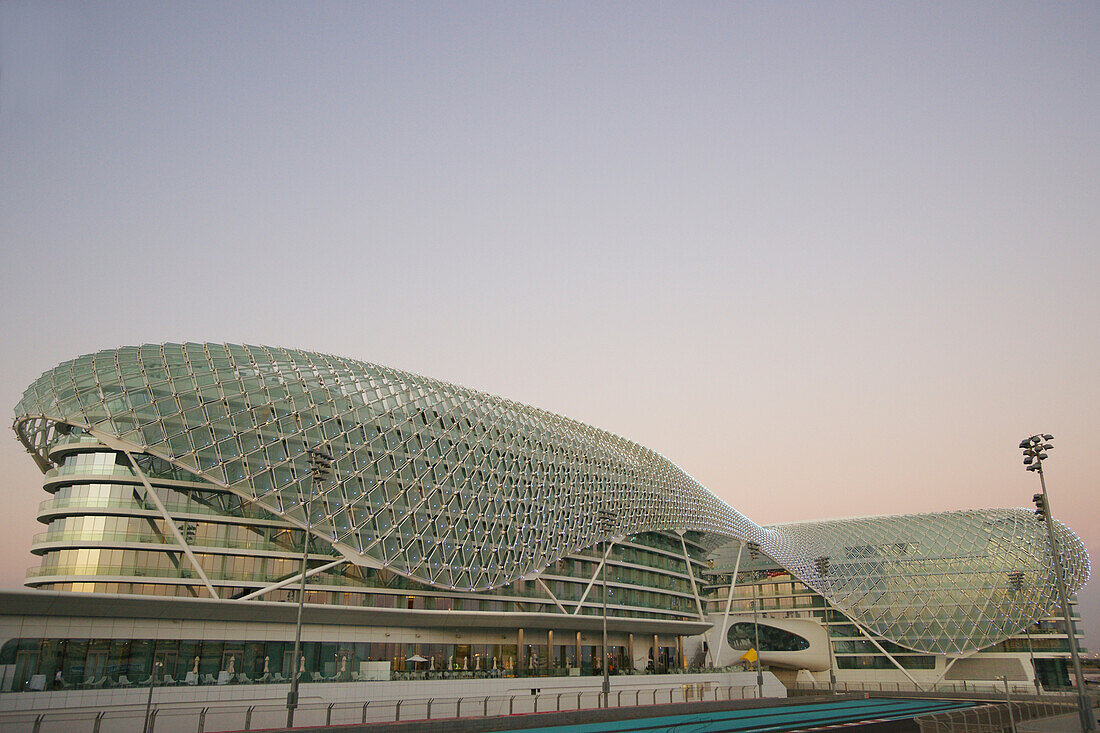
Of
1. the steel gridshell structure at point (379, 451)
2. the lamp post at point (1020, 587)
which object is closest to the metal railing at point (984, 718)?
the steel gridshell structure at point (379, 451)

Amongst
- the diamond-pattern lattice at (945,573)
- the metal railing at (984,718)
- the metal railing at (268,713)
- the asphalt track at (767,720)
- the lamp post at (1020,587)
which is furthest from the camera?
the diamond-pattern lattice at (945,573)

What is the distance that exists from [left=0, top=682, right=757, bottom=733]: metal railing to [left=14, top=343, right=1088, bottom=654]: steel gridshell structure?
38.3 feet

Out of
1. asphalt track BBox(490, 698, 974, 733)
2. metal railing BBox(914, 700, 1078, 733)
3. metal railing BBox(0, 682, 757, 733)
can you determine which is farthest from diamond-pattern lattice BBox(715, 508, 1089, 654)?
metal railing BBox(0, 682, 757, 733)

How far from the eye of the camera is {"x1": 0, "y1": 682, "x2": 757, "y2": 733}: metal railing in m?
26.2

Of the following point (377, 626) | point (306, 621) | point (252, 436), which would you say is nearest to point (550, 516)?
point (377, 626)

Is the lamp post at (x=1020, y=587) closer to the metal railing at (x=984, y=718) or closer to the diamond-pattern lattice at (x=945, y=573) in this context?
the diamond-pattern lattice at (x=945, y=573)

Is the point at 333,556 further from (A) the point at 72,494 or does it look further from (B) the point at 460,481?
(A) the point at 72,494

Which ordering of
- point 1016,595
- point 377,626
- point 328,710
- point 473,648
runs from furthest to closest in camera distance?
point 1016,595 → point 473,648 → point 377,626 → point 328,710

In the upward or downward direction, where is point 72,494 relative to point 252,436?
downward

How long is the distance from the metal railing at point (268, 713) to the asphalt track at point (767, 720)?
12.0ft

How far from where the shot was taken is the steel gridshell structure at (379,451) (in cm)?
4338

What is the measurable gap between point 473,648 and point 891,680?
56.2m

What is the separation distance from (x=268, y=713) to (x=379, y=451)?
20043 mm

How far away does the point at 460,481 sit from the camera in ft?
175
